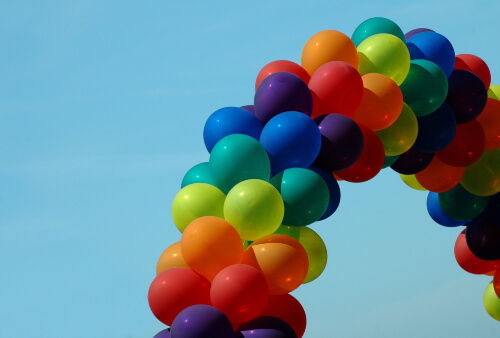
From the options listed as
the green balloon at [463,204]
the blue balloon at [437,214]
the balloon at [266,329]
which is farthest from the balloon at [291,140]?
the blue balloon at [437,214]

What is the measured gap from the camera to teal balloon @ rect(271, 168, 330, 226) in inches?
272

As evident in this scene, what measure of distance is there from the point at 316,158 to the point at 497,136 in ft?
7.27

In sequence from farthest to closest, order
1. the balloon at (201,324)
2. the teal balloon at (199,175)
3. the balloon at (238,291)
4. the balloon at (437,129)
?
the balloon at (437,129)
the teal balloon at (199,175)
the balloon at (238,291)
the balloon at (201,324)

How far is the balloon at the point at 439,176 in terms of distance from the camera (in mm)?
8692

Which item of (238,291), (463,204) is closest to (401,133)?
(463,204)

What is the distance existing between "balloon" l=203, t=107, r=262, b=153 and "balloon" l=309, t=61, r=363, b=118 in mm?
525

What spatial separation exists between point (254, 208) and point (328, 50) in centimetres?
170

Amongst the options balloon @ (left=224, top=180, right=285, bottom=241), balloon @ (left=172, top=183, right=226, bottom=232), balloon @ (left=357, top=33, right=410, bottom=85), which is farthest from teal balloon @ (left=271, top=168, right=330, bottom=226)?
balloon @ (left=357, top=33, right=410, bottom=85)

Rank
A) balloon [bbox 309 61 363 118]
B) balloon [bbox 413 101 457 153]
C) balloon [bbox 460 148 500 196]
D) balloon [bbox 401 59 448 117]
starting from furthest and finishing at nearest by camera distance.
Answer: balloon [bbox 460 148 500 196] < balloon [bbox 413 101 457 153] < balloon [bbox 401 59 448 117] < balloon [bbox 309 61 363 118]

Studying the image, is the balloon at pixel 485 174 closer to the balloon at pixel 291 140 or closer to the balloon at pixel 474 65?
the balloon at pixel 474 65

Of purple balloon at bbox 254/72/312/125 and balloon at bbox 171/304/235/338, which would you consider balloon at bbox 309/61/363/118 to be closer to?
purple balloon at bbox 254/72/312/125

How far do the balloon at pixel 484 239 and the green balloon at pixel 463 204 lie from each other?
0.11 meters

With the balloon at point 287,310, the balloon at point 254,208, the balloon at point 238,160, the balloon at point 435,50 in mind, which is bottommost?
the balloon at point 287,310

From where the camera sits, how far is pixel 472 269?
951cm
